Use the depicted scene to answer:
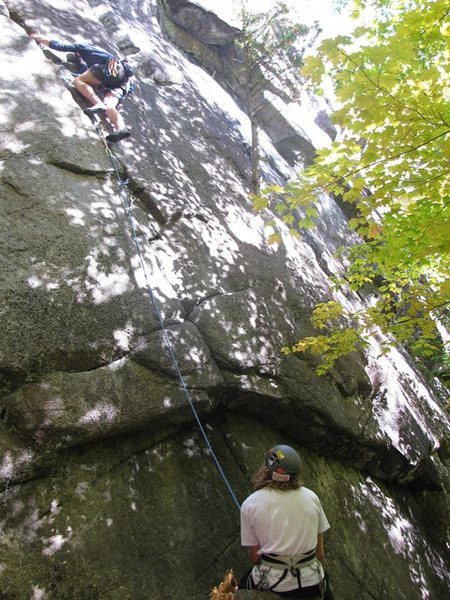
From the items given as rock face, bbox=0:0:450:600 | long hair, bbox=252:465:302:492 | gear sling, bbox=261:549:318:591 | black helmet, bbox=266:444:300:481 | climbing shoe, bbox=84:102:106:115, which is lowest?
rock face, bbox=0:0:450:600

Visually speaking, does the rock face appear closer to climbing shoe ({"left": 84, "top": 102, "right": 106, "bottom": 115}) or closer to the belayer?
the belayer

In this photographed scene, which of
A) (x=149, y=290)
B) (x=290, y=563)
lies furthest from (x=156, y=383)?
(x=290, y=563)

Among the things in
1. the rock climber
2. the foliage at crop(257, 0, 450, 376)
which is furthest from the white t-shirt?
the foliage at crop(257, 0, 450, 376)

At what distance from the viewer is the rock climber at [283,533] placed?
9.74 ft

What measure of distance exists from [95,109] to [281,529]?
6.55 m

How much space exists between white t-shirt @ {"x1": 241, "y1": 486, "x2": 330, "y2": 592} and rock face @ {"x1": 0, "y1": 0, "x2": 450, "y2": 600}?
42.9 inches

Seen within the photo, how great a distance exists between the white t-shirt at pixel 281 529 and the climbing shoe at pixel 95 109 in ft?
20.6

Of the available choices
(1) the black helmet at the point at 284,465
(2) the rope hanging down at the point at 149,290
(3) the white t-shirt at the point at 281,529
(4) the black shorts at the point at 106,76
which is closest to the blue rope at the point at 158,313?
(2) the rope hanging down at the point at 149,290

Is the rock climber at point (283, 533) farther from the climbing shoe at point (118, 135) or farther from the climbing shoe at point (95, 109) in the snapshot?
the climbing shoe at point (95, 109)

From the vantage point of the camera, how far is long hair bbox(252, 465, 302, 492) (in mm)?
3096

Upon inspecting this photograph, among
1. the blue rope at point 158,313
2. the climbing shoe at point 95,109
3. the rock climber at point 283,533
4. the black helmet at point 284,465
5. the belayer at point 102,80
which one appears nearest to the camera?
the rock climber at point 283,533

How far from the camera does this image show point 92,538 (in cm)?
344

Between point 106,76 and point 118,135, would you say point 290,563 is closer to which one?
point 118,135

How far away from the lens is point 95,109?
6578mm
